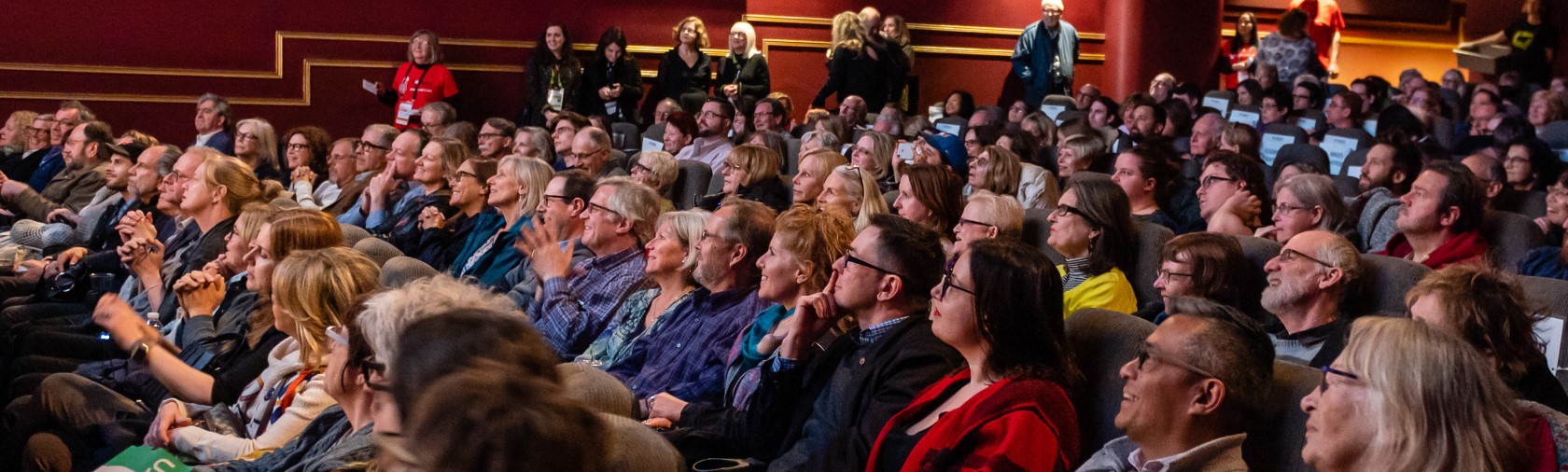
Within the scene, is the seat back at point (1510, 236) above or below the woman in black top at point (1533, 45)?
below

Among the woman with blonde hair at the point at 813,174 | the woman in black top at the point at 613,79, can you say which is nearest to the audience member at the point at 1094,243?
the woman with blonde hair at the point at 813,174

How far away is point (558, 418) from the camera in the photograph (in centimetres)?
129

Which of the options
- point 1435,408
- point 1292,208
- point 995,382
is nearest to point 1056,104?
point 1292,208

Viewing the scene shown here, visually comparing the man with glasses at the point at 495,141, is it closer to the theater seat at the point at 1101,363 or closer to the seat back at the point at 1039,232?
the seat back at the point at 1039,232

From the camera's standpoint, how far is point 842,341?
271 centimetres

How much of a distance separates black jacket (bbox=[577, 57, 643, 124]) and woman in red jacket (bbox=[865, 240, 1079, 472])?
724 cm

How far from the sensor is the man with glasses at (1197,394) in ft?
6.56

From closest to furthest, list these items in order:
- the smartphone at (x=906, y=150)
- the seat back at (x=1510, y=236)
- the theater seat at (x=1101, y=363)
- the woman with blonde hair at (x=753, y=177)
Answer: the theater seat at (x=1101, y=363) → the seat back at (x=1510, y=236) → the woman with blonde hair at (x=753, y=177) → the smartphone at (x=906, y=150)

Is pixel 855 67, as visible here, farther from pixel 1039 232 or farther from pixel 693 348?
pixel 693 348

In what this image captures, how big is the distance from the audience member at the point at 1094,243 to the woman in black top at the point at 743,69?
5.86 meters

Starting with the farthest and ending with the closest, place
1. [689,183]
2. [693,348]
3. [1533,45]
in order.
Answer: [1533,45] → [689,183] → [693,348]

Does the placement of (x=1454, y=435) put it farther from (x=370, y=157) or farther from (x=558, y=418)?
(x=370, y=157)

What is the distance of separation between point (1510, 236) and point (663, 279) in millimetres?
2390

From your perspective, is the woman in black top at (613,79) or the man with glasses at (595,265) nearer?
the man with glasses at (595,265)
